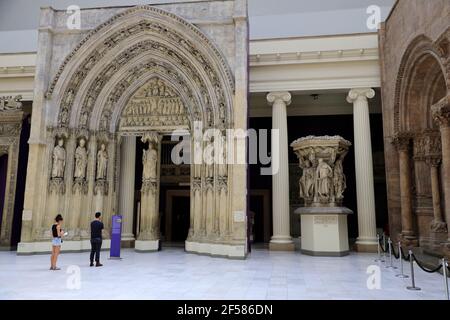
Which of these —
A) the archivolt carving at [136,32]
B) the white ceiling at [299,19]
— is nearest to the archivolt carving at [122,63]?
the archivolt carving at [136,32]

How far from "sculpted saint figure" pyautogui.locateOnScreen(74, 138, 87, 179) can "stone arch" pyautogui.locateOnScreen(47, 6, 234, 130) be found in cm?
80

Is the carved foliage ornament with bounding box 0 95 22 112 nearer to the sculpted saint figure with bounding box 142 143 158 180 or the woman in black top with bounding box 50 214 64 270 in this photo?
the sculpted saint figure with bounding box 142 143 158 180

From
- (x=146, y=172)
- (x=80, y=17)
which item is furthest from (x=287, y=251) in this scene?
(x=80, y=17)

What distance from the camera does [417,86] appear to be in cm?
1102

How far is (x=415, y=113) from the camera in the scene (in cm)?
1130

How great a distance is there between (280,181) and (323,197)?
86.1 inches

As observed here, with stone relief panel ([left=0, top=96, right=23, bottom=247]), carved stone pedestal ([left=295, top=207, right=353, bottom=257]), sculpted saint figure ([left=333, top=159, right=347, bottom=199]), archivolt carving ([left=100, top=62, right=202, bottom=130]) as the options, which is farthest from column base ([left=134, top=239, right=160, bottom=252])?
sculpted saint figure ([left=333, top=159, right=347, bottom=199])

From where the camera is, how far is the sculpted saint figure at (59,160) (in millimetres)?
Result: 12523

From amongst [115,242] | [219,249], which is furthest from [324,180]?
[115,242]

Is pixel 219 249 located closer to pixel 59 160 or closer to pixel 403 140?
pixel 59 160

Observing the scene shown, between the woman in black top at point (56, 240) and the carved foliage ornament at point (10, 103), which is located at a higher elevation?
the carved foliage ornament at point (10, 103)

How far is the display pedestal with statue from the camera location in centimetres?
1144

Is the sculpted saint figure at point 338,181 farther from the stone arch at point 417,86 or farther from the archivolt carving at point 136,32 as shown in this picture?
the archivolt carving at point 136,32

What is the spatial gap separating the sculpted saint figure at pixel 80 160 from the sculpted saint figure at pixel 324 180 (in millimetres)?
8261
